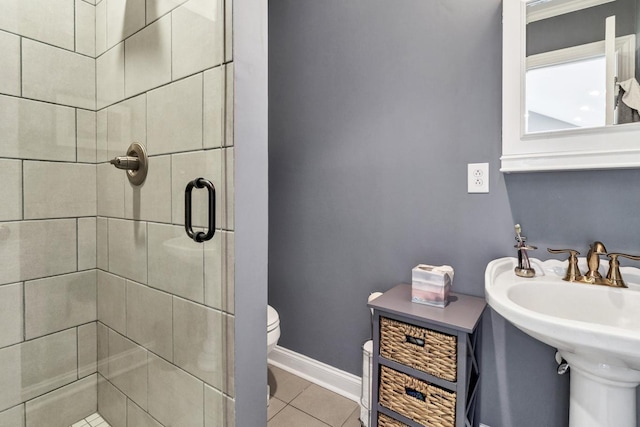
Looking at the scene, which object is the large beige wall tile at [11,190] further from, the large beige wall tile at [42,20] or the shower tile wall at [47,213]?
the large beige wall tile at [42,20]

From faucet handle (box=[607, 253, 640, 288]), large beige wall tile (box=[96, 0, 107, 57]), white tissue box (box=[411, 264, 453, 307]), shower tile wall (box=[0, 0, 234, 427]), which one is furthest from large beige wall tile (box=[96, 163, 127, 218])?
faucet handle (box=[607, 253, 640, 288])

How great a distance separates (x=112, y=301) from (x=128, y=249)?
0.84 ft

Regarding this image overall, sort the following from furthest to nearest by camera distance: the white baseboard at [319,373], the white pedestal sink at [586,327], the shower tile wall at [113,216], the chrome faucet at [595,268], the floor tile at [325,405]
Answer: the white baseboard at [319,373], the floor tile at [325,405], the chrome faucet at [595,268], the shower tile wall at [113,216], the white pedestal sink at [586,327]

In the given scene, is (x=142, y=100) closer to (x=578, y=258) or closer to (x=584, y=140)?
(x=584, y=140)

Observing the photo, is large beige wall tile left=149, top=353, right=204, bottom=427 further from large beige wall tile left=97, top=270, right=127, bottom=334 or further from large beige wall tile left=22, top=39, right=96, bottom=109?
large beige wall tile left=22, top=39, right=96, bottom=109

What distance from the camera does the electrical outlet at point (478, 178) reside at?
1354 mm

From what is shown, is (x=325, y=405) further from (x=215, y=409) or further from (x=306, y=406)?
(x=215, y=409)

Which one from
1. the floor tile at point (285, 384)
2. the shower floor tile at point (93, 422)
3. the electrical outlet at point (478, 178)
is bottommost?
the floor tile at point (285, 384)

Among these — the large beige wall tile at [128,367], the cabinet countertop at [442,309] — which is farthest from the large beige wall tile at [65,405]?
the cabinet countertop at [442,309]

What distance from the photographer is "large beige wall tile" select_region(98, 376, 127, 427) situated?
120 cm

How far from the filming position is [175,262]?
0.95m

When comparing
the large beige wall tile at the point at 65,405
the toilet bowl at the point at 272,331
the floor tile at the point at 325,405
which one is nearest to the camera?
the large beige wall tile at the point at 65,405

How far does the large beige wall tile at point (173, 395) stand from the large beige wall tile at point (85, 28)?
1.18 metres

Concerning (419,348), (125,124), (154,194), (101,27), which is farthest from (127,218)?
(419,348)
